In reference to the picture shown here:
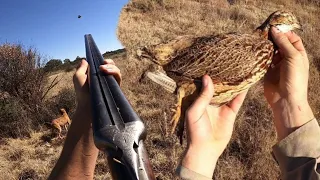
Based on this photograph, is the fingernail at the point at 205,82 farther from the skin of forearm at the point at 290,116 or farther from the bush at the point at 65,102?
the bush at the point at 65,102

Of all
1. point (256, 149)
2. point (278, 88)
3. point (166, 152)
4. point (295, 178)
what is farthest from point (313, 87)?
point (295, 178)

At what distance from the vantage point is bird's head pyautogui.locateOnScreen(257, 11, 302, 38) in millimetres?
2869

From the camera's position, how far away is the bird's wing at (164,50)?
2450 mm

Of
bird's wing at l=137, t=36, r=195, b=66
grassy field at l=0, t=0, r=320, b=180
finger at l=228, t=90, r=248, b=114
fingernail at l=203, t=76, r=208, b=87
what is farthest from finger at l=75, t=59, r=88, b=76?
finger at l=228, t=90, r=248, b=114

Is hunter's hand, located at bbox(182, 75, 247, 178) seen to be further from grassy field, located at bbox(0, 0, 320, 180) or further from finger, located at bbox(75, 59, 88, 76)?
grassy field, located at bbox(0, 0, 320, 180)

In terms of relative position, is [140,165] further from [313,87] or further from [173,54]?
[313,87]

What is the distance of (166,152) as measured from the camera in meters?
6.49

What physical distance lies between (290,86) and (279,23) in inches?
25.7

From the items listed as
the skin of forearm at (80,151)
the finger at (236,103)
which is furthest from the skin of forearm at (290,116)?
the skin of forearm at (80,151)

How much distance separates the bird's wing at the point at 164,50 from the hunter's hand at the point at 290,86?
2.42 feet

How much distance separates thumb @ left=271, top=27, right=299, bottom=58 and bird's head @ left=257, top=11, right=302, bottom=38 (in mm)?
81

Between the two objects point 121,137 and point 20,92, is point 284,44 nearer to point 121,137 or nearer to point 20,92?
point 121,137

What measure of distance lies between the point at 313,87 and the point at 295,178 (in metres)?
6.71

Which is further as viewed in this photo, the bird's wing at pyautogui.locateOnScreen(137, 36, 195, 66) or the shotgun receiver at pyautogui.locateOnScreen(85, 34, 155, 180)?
the bird's wing at pyautogui.locateOnScreen(137, 36, 195, 66)
